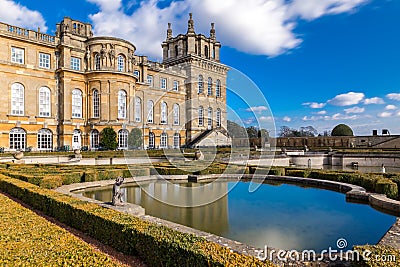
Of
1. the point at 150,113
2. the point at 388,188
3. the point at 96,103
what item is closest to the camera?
the point at 388,188

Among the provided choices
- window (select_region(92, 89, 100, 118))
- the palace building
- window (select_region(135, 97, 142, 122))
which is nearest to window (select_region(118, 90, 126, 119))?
the palace building

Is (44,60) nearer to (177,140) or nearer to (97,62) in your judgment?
(97,62)

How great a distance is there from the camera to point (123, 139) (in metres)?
32.4

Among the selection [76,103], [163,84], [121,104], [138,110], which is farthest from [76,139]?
[163,84]

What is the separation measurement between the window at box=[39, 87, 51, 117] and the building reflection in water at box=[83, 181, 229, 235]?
72.9 ft

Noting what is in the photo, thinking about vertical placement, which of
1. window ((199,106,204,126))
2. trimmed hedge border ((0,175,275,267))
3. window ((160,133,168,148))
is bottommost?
trimmed hedge border ((0,175,275,267))

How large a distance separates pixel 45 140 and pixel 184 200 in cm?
2594

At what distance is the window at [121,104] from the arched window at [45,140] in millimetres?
7883

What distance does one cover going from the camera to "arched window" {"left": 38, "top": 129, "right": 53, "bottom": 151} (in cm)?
2950

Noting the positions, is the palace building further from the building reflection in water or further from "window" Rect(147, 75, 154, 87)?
the building reflection in water

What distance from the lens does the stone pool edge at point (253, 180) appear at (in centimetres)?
497

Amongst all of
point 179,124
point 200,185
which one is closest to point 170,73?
point 179,124

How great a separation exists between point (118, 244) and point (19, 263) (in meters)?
1.95

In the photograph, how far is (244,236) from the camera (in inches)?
255
